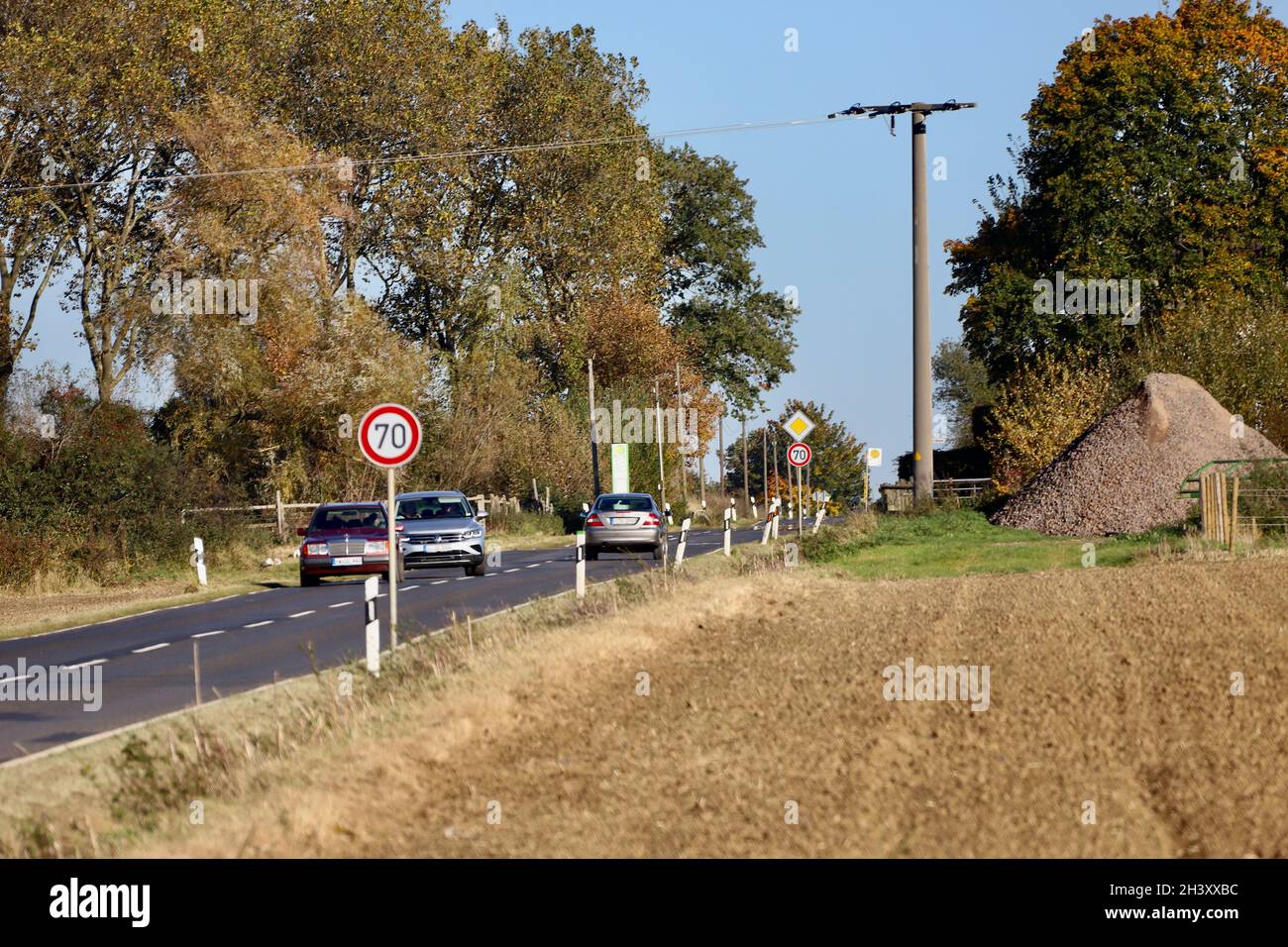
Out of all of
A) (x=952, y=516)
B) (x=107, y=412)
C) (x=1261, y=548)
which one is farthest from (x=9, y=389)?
(x=1261, y=548)

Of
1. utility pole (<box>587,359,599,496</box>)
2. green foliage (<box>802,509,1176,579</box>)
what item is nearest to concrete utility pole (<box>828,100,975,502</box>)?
green foliage (<box>802,509,1176,579</box>)

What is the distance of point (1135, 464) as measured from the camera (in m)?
38.0

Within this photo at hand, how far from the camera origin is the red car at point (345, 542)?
114ft

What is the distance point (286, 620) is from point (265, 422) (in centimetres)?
2768

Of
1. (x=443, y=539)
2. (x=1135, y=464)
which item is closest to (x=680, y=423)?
(x=1135, y=464)

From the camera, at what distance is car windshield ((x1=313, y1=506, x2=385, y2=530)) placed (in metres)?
35.2

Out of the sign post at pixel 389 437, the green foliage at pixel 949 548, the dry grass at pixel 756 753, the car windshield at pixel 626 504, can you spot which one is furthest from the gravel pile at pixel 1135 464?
the sign post at pixel 389 437

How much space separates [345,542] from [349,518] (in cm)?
93

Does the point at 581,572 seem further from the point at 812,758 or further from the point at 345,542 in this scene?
the point at 812,758

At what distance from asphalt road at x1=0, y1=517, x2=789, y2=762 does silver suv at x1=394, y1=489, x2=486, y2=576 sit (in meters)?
0.41

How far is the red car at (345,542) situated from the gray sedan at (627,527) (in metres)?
6.67

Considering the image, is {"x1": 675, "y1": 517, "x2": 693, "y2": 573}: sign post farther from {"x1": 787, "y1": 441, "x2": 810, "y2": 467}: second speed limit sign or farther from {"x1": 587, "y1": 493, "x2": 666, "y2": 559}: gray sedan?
{"x1": 787, "y1": 441, "x2": 810, "y2": 467}: second speed limit sign

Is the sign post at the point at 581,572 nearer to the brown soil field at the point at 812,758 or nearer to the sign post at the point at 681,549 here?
the sign post at the point at 681,549

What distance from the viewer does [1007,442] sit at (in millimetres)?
54312
